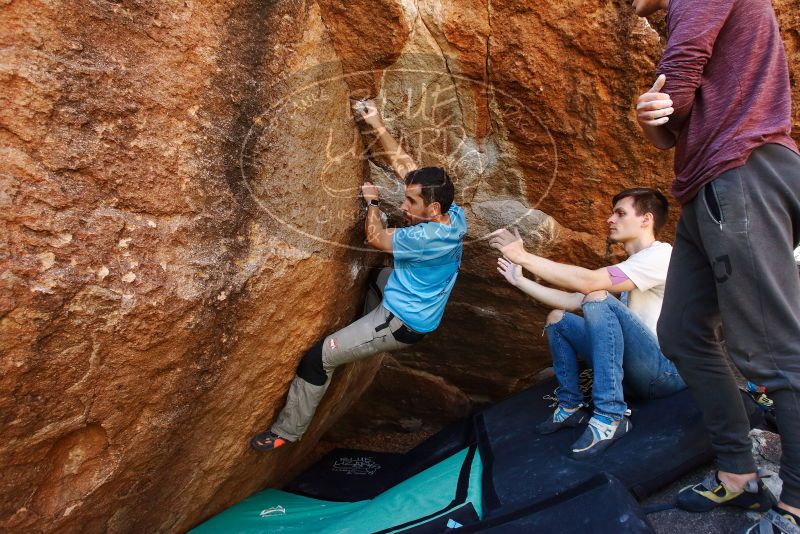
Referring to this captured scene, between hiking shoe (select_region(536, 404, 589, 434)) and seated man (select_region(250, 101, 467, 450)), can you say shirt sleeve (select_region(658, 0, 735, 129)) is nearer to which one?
seated man (select_region(250, 101, 467, 450))

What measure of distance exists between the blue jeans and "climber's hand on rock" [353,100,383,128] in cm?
117

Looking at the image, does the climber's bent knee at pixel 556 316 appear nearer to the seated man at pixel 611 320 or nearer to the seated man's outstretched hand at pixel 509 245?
the seated man at pixel 611 320

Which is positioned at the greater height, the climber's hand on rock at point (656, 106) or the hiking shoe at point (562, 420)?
the climber's hand on rock at point (656, 106)

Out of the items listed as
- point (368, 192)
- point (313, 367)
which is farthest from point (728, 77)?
point (313, 367)

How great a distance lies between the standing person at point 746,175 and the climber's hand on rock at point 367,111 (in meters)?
1.24

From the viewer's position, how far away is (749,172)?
157 centimetres

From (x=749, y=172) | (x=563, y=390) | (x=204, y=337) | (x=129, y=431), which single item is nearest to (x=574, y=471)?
(x=563, y=390)

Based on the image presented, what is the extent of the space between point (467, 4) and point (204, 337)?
1.61 metres

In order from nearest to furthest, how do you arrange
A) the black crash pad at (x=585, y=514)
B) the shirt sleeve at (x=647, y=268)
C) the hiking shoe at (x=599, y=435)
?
the black crash pad at (x=585, y=514) < the hiking shoe at (x=599, y=435) < the shirt sleeve at (x=647, y=268)

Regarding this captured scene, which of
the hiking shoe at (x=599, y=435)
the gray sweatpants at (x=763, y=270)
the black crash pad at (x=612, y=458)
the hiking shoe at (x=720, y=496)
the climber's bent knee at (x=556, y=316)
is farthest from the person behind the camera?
the climber's bent knee at (x=556, y=316)

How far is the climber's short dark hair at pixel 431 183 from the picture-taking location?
261 cm

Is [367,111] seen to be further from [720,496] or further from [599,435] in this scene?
[720,496]

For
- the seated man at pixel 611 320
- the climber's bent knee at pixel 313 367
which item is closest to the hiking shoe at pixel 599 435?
the seated man at pixel 611 320

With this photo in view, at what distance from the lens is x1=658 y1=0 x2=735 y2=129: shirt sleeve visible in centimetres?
156
